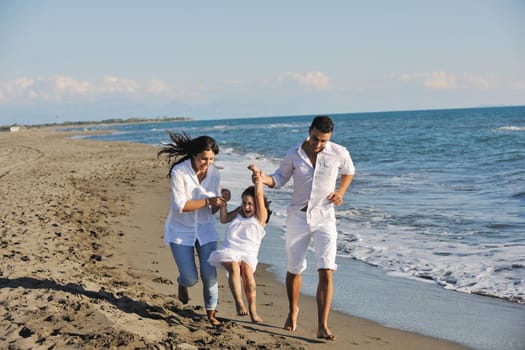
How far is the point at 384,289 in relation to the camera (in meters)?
6.26

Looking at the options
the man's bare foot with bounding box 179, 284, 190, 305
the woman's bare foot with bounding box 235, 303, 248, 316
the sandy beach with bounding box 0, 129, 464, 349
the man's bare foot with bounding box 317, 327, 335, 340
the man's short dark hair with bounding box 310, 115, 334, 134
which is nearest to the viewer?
the sandy beach with bounding box 0, 129, 464, 349

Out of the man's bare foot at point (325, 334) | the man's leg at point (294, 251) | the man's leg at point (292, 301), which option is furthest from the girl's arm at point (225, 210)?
the man's bare foot at point (325, 334)

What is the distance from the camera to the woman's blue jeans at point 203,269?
191 inches

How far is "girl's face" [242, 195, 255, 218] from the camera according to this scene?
193 inches

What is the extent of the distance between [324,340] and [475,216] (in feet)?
21.6

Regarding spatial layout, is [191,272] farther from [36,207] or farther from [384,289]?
[36,207]

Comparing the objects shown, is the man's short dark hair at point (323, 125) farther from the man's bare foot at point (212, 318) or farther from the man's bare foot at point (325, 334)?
the man's bare foot at point (212, 318)

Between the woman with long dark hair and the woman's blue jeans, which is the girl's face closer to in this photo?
the woman with long dark hair

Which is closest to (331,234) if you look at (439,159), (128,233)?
(128,233)

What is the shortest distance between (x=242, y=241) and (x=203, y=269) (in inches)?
16.6

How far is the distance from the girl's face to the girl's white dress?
0.14 feet

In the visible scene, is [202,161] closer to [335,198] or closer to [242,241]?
[242,241]

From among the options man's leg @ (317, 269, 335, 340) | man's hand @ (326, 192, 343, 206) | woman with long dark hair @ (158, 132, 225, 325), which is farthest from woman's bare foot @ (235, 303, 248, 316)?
man's hand @ (326, 192, 343, 206)

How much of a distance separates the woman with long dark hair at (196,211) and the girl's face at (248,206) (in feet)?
0.65
